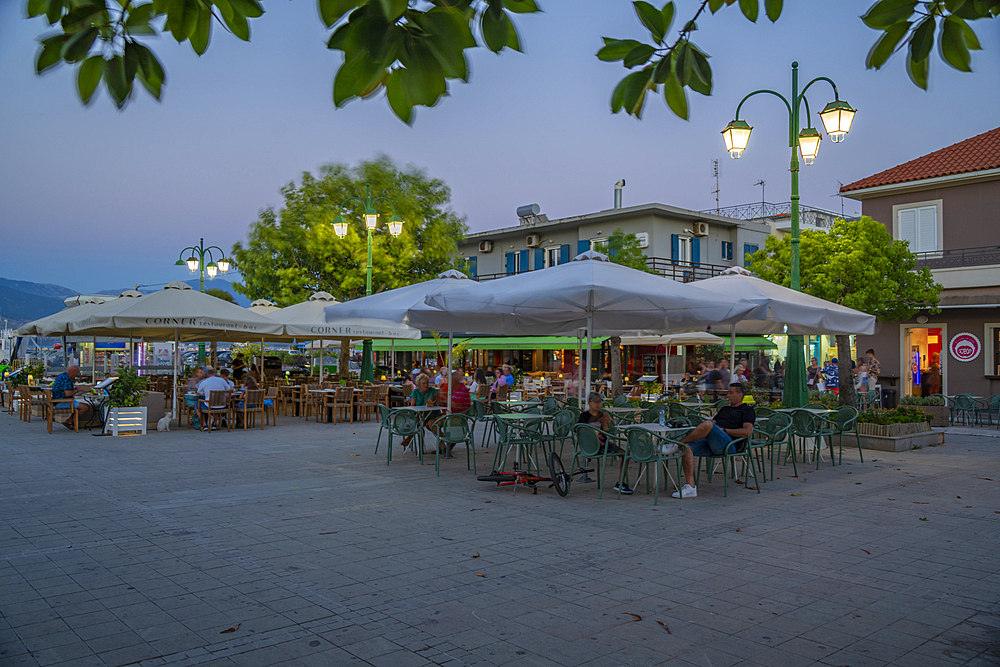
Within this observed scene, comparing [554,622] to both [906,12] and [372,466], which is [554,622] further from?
[372,466]

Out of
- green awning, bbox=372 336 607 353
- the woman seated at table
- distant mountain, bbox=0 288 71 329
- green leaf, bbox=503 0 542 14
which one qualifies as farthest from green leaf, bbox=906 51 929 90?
distant mountain, bbox=0 288 71 329

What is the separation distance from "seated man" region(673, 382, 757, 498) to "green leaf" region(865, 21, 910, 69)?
6.43 metres

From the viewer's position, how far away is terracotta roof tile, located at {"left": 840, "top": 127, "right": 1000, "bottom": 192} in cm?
2142

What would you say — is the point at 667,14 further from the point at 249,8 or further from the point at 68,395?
the point at 68,395

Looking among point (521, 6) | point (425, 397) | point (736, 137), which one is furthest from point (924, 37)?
point (736, 137)

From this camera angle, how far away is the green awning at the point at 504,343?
26.7 metres

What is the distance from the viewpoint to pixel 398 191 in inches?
1160

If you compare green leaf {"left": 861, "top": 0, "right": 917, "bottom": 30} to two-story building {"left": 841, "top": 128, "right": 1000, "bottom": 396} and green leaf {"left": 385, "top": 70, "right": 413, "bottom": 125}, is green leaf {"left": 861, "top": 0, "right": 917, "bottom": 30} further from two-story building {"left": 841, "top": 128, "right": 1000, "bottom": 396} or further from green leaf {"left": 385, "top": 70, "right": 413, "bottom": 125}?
two-story building {"left": 841, "top": 128, "right": 1000, "bottom": 396}

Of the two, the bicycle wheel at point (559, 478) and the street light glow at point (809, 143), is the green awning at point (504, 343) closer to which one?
the street light glow at point (809, 143)

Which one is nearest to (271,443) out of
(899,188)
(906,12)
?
(906,12)

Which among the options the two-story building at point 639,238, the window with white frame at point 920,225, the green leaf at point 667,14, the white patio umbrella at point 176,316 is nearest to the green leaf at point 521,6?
the green leaf at point 667,14

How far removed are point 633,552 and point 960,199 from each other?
20.8 metres

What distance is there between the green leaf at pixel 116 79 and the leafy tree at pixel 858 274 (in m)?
16.2

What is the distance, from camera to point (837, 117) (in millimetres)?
12094
